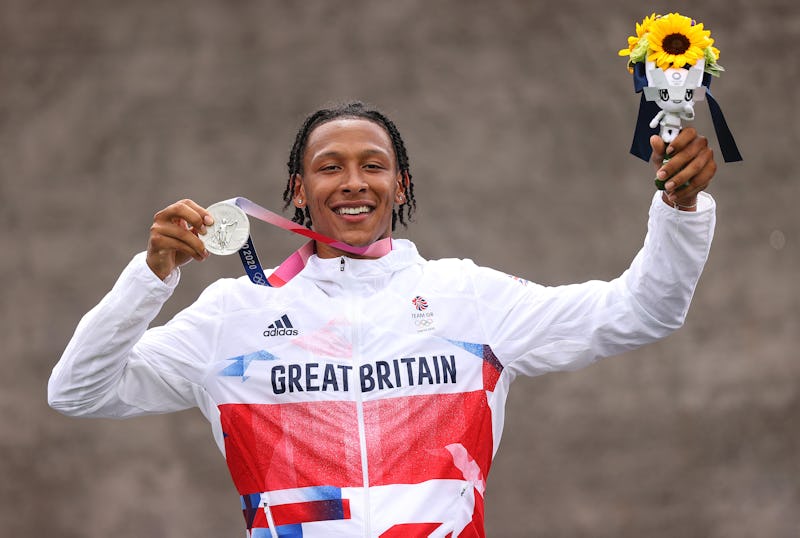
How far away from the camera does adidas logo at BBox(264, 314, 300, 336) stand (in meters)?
2.92

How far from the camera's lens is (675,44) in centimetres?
253

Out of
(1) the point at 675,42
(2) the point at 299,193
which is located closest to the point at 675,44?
(1) the point at 675,42

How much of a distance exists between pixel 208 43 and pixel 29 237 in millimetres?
1057

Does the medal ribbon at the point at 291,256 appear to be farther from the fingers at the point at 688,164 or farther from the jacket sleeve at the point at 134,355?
the fingers at the point at 688,164

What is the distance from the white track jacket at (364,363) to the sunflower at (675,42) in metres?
0.31

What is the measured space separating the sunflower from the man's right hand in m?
0.97

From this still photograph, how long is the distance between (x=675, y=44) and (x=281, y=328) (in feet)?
3.54

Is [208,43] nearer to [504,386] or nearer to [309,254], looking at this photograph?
[309,254]

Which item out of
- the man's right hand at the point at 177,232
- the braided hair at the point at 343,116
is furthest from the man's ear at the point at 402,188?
the man's right hand at the point at 177,232

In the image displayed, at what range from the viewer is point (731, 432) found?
5016mm

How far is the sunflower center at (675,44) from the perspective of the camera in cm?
252

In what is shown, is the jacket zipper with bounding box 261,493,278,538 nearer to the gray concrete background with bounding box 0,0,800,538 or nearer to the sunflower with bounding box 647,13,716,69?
the sunflower with bounding box 647,13,716,69

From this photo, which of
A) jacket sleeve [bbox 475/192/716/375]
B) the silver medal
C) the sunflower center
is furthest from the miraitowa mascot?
the silver medal

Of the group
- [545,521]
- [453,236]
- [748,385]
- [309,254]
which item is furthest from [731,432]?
[309,254]
